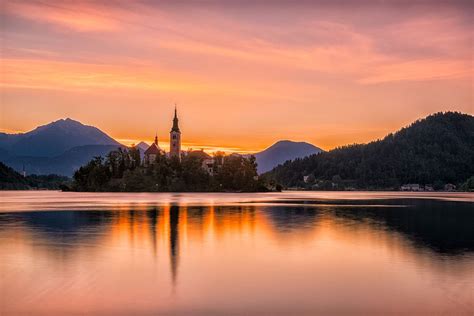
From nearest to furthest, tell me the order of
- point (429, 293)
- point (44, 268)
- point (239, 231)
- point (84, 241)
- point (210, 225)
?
1. point (429, 293)
2. point (44, 268)
3. point (84, 241)
4. point (239, 231)
5. point (210, 225)

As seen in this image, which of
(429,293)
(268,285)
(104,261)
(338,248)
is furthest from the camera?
(338,248)

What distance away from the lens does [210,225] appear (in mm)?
51031

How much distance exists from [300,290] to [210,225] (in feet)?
100

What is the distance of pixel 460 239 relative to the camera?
38.0 metres

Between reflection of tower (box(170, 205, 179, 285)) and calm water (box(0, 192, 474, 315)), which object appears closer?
calm water (box(0, 192, 474, 315))

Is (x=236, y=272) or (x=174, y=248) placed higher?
(x=174, y=248)

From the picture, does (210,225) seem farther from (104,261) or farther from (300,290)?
(300,290)

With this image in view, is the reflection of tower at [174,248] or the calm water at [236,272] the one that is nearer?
the calm water at [236,272]

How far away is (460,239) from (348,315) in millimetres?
23990

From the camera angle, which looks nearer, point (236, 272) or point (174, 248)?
point (236, 272)

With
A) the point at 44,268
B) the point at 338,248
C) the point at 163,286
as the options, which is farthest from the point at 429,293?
the point at 44,268

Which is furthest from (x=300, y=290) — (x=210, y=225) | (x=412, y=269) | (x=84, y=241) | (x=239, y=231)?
(x=210, y=225)

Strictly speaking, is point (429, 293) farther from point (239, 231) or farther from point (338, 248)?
point (239, 231)

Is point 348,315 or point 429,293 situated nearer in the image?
point 348,315
